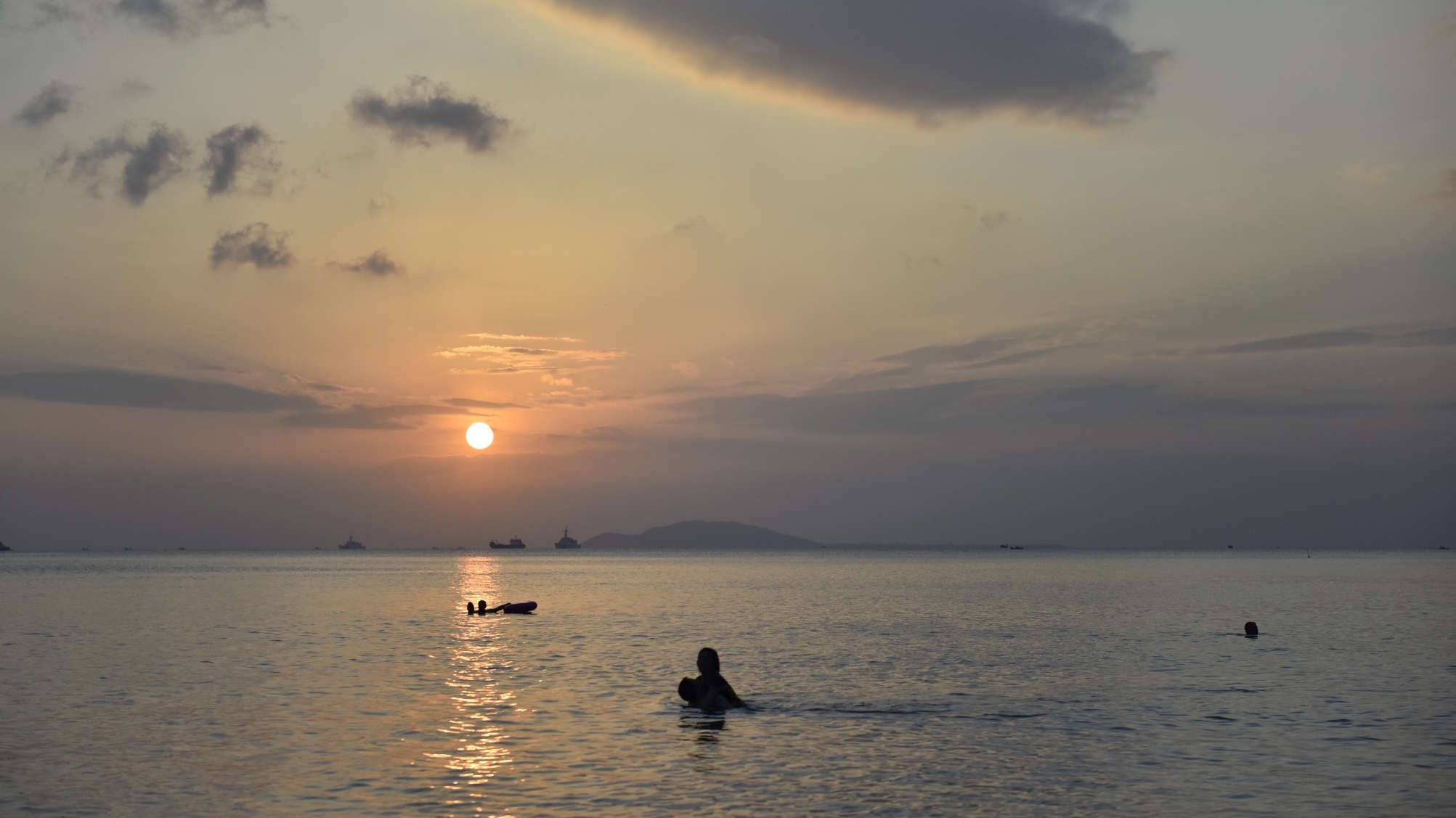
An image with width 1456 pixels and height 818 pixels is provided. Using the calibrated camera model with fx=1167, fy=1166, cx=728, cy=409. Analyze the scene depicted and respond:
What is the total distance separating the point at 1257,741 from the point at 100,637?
2122 inches

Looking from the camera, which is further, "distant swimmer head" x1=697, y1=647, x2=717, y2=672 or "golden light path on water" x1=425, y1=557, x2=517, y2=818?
"distant swimmer head" x1=697, y1=647, x2=717, y2=672

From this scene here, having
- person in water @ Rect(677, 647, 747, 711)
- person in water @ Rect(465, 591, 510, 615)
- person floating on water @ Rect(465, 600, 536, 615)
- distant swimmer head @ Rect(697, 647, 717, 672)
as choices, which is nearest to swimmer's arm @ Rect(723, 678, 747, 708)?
person in water @ Rect(677, 647, 747, 711)

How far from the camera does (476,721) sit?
30.5m

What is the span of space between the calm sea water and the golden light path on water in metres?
0.14

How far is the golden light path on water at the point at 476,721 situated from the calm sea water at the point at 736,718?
140mm

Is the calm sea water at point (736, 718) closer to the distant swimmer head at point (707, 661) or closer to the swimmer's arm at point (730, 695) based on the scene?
the swimmer's arm at point (730, 695)

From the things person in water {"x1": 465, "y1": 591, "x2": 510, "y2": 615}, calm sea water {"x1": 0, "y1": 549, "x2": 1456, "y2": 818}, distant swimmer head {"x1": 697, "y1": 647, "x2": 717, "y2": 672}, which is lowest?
calm sea water {"x1": 0, "y1": 549, "x2": 1456, "y2": 818}

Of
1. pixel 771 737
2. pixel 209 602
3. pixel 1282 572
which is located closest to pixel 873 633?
pixel 771 737

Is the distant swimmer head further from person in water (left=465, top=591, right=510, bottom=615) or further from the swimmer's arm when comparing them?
person in water (left=465, top=591, right=510, bottom=615)

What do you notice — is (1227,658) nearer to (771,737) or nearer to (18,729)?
(771,737)

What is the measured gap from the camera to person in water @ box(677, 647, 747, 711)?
31859 mm

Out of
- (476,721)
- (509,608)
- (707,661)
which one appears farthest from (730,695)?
(509,608)

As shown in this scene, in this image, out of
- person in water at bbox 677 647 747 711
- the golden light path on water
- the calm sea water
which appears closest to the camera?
the calm sea water

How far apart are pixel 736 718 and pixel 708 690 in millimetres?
1145
